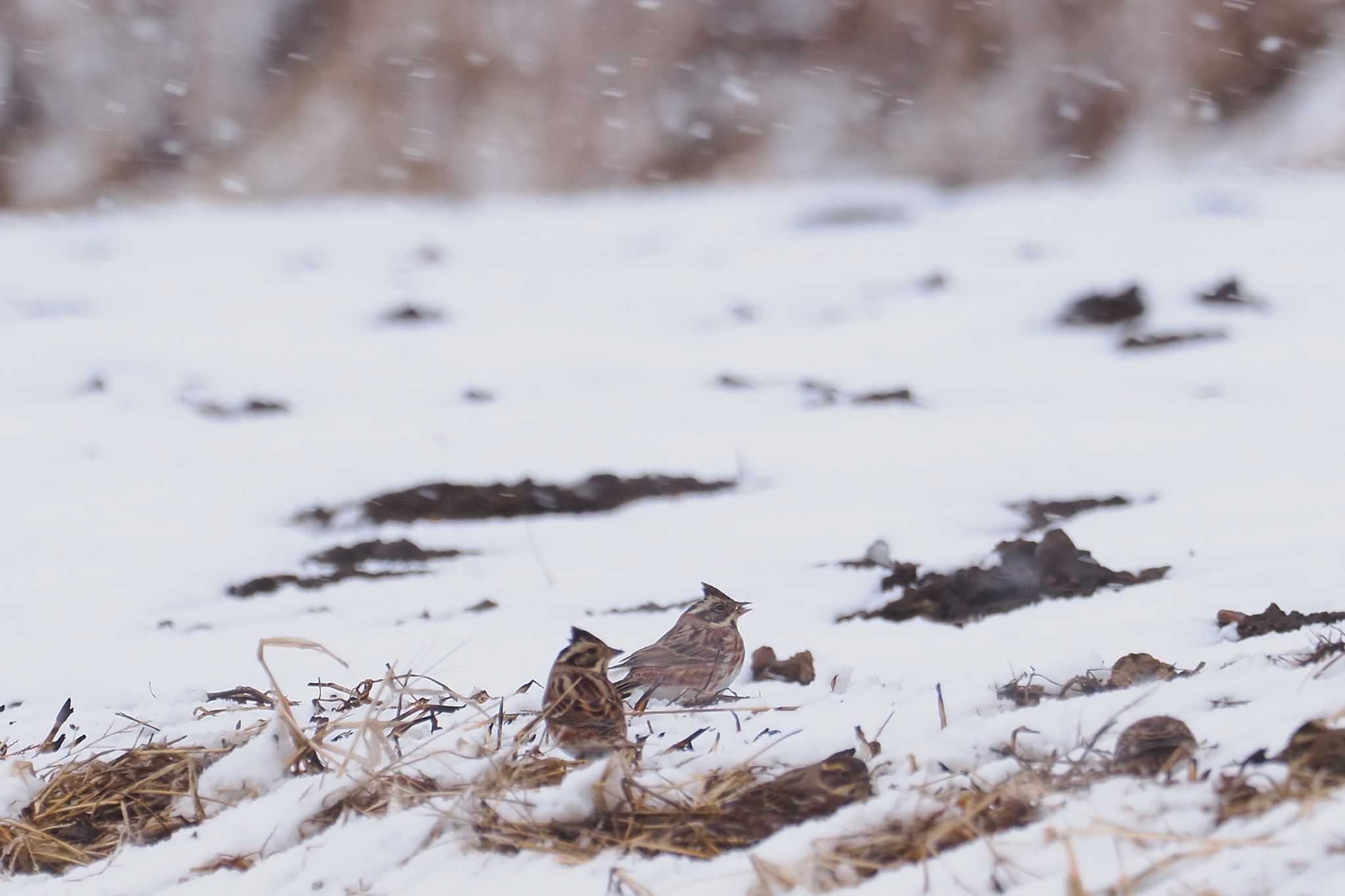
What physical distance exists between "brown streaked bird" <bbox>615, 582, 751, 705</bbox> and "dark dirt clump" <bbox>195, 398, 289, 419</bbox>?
3.91 m

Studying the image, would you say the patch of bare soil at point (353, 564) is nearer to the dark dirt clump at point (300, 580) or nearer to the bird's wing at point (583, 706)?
the dark dirt clump at point (300, 580)

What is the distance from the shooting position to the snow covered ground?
2.01 m

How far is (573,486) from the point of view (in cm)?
525

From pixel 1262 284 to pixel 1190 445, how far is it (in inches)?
116

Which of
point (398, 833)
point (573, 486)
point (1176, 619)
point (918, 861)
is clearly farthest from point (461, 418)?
point (918, 861)

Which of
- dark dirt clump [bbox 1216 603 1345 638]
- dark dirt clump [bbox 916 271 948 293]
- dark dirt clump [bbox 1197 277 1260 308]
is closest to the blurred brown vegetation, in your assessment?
dark dirt clump [bbox 916 271 948 293]

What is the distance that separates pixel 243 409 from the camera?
6391mm

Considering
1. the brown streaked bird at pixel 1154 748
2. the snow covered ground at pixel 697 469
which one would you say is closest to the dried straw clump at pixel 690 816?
the snow covered ground at pixel 697 469

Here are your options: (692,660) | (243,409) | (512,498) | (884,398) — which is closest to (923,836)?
(692,660)

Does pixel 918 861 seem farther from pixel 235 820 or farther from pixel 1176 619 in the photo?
pixel 1176 619

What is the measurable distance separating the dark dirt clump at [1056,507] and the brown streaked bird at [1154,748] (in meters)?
2.55

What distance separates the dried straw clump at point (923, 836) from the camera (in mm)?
1738

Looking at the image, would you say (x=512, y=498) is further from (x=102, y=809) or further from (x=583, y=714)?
(x=583, y=714)

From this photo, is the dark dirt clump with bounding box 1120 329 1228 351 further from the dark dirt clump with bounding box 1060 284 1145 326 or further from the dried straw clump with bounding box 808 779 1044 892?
the dried straw clump with bounding box 808 779 1044 892
